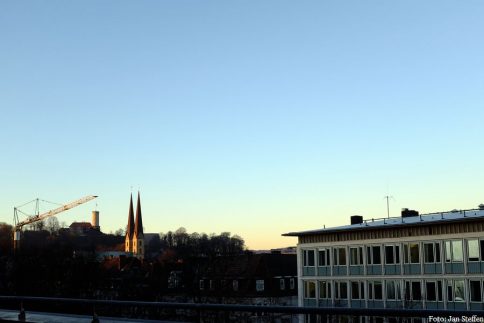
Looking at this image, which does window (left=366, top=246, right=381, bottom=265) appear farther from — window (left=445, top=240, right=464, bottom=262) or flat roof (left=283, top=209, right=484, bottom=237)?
window (left=445, top=240, right=464, bottom=262)

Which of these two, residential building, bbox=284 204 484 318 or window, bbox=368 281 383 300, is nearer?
residential building, bbox=284 204 484 318

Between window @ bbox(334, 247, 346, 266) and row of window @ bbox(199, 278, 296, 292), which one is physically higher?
window @ bbox(334, 247, 346, 266)

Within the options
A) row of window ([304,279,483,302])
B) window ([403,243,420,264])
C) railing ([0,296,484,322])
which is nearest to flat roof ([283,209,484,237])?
window ([403,243,420,264])

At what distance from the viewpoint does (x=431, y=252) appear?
141 ft

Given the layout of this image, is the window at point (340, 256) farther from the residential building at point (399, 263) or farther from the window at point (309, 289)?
the window at point (309, 289)

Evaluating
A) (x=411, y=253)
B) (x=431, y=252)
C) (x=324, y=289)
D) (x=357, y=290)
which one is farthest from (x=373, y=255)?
(x=324, y=289)

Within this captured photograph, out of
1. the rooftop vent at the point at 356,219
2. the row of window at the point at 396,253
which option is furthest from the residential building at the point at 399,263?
the rooftop vent at the point at 356,219

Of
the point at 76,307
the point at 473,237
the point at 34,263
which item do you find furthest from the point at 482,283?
the point at 34,263

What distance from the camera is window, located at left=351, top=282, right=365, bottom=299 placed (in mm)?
48281

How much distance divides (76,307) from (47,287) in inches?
2071

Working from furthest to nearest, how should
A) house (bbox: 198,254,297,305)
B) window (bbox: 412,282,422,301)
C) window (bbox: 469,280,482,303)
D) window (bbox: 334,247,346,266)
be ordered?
house (bbox: 198,254,297,305)
window (bbox: 334,247,346,266)
window (bbox: 412,282,422,301)
window (bbox: 469,280,482,303)

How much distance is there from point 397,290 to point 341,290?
20.5ft

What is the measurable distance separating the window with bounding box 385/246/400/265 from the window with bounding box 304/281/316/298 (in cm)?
913

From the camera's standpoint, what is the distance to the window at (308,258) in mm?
53312
